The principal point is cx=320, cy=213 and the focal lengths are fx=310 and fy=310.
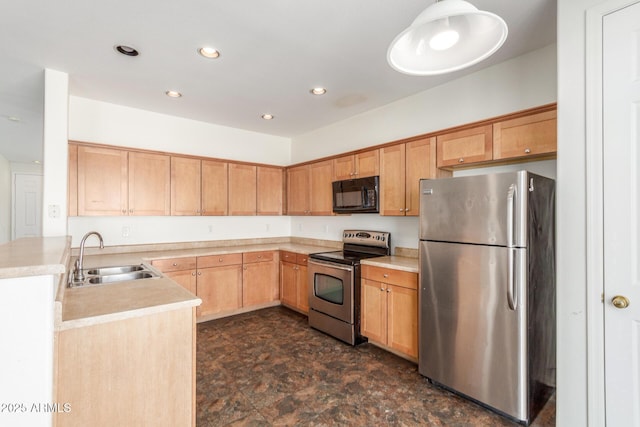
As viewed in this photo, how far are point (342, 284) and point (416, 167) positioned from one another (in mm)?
1434

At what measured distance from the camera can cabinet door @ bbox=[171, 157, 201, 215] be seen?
384 centimetres

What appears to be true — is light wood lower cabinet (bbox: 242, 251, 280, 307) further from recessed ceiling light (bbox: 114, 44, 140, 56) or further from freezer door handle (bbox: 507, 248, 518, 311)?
freezer door handle (bbox: 507, 248, 518, 311)

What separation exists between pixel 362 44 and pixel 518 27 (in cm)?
108

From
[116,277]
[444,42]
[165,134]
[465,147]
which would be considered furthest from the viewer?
[165,134]

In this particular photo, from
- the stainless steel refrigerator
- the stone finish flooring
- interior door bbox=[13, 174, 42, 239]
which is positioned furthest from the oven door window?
interior door bbox=[13, 174, 42, 239]

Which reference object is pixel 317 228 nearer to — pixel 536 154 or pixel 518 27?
pixel 536 154

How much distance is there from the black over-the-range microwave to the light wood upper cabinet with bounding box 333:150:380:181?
0.09 metres

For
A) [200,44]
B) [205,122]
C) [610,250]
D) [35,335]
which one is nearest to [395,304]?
[610,250]

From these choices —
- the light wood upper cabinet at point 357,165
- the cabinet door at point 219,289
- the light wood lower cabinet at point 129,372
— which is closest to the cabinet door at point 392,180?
the light wood upper cabinet at point 357,165

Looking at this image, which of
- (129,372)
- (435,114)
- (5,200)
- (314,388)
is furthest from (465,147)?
(5,200)

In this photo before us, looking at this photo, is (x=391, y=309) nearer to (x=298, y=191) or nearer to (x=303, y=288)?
(x=303, y=288)

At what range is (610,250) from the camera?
5.34ft

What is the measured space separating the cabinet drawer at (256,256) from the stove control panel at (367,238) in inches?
42.2

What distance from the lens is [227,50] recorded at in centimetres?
244
